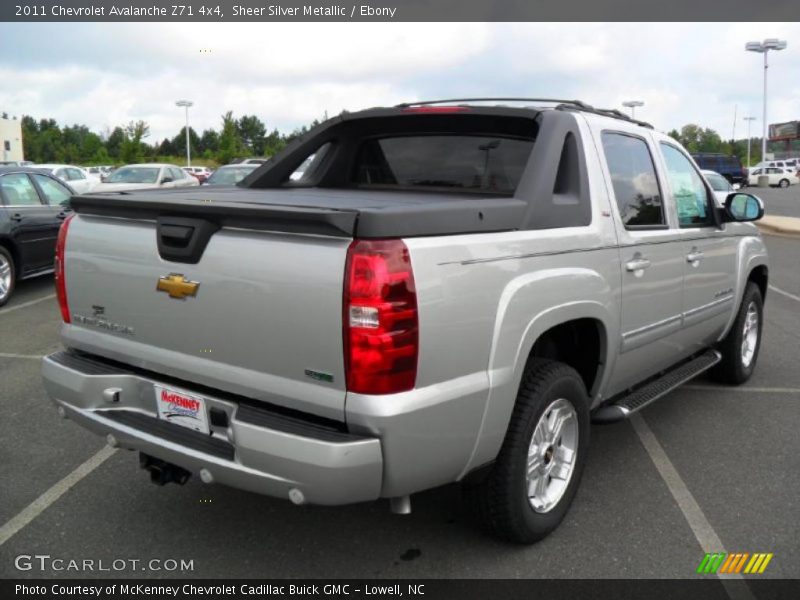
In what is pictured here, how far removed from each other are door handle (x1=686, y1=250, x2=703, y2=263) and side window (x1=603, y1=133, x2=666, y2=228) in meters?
0.32

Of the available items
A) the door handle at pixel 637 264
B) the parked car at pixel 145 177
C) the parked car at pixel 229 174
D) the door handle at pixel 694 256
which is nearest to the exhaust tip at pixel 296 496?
the door handle at pixel 637 264

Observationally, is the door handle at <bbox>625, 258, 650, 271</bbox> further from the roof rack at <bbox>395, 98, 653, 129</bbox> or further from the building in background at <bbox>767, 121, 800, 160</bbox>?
the building in background at <bbox>767, 121, 800, 160</bbox>

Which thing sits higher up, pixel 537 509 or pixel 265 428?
pixel 265 428

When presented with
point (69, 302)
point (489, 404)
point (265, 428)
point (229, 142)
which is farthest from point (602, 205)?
point (229, 142)

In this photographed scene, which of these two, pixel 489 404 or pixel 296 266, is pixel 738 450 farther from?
pixel 296 266

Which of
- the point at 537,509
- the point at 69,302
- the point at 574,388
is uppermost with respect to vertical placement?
the point at 69,302

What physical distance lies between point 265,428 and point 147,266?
890mm

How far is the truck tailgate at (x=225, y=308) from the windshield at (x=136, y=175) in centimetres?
1545

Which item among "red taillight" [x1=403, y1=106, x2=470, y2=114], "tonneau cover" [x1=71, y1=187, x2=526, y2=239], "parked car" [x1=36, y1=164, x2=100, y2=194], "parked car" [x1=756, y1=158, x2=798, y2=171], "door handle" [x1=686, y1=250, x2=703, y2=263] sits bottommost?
A: "door handle" [x1=686, y1=250, x2=703, y2=263]

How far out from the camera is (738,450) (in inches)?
177

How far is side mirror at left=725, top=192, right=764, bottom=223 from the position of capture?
4988 mm

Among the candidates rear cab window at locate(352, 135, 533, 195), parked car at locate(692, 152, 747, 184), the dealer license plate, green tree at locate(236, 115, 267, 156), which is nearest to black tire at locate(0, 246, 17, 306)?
rear cab window at locate(352, 135, 533, 195)

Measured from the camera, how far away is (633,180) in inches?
162

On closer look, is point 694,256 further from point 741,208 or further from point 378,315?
point 378,315
